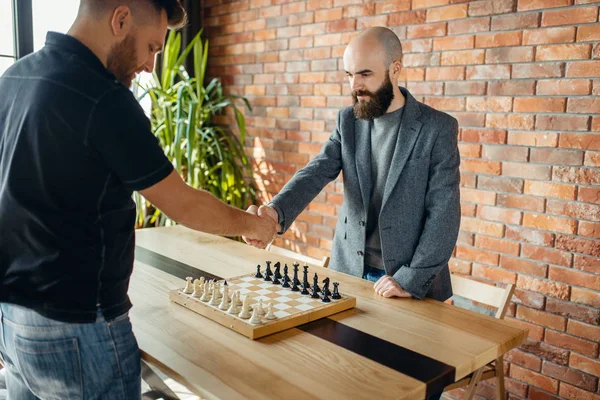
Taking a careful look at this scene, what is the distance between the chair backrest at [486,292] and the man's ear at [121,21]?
63.9 inches

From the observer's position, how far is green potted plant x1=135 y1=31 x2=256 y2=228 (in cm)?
400

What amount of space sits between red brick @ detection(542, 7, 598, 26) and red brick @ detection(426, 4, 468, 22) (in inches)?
17.8

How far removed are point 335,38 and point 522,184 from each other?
1.60 meters

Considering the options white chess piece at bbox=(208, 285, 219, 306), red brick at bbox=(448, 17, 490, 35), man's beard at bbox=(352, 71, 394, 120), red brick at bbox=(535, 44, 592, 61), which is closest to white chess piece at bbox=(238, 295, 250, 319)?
white chess piece at bbox=(208, 285, 219, 306)

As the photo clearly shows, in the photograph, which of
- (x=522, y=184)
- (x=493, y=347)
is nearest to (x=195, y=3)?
(x=522, y=184)

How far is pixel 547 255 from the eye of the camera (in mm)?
2748

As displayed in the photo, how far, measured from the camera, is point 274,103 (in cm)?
421

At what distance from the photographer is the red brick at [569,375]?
2.65 metres

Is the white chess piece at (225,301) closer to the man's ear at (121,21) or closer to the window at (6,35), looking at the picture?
the man's ear at (121,21)

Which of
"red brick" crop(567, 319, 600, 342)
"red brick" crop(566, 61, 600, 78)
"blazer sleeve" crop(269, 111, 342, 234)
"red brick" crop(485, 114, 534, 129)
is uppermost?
"red brick" crop(566, 61, 600, 78)

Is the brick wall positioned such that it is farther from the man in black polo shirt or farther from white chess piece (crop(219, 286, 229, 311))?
the man in black polo shirt

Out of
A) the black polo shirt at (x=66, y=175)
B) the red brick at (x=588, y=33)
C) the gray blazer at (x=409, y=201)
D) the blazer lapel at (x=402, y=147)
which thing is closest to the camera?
the black polo shirt at (x=66, y=175)

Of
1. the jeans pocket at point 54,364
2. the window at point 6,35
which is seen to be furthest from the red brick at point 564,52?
the window at point 6,35

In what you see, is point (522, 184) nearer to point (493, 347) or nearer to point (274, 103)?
point (493, 347)
